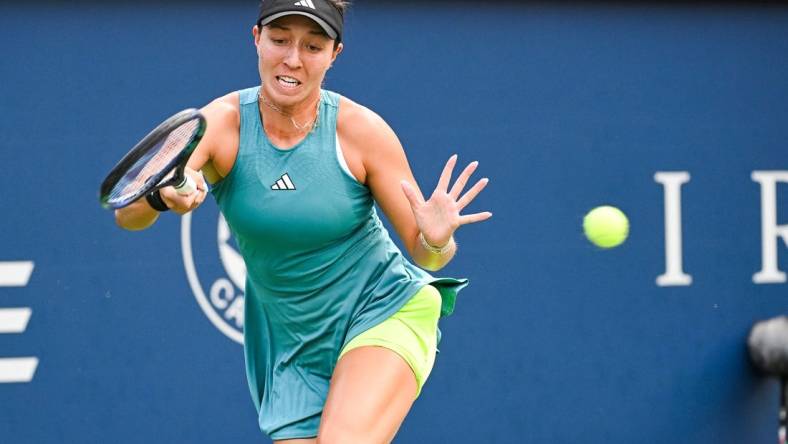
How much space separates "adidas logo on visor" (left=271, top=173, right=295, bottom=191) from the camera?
11.1 ft

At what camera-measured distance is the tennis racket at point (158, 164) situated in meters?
2.98

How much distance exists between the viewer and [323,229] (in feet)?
11.3

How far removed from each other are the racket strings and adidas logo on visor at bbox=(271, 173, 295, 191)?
0.37 m

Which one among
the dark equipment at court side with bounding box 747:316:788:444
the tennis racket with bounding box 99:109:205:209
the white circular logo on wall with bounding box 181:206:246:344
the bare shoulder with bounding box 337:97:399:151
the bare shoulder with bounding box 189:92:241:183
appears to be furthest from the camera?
the dark equipment at court side with bounding box 747:316:788:444

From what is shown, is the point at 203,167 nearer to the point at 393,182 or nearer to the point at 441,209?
the point at 393,182

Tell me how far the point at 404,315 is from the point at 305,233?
0.36 metres

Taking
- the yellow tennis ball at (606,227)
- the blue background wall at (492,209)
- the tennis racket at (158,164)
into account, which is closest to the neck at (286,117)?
the tennis racket at (158,164)

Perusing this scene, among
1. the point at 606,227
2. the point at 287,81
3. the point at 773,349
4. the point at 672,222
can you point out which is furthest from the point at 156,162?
the point at 773,349

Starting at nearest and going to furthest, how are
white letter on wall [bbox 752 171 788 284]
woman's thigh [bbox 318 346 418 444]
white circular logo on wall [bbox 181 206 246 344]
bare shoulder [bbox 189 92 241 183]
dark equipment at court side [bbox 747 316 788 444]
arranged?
woman's thigh [bbox 318 346 418 444], bare shoulder [bbox 189 92 241 183], white circular logo on wall [bbox 181 206 246 344], dark equipment at court side [bbox 747 316 788 444], white letter on wall [bbox 752 171 788 284]

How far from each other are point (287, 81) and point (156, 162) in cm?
45

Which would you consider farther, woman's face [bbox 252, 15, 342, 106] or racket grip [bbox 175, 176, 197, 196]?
woman's face [bbox 252, 15, 342, 106]

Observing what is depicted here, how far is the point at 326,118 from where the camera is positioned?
3521 millimetres

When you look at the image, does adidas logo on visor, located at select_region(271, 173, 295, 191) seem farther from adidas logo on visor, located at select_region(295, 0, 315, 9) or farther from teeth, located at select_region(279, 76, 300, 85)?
adidas logo on visor, located at select_region(295, 0, 315, 9)

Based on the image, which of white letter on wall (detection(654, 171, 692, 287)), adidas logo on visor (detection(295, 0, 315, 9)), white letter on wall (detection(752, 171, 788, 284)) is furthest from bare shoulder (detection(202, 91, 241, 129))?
white letter on wall (detection(752, 171, 788, 284))
